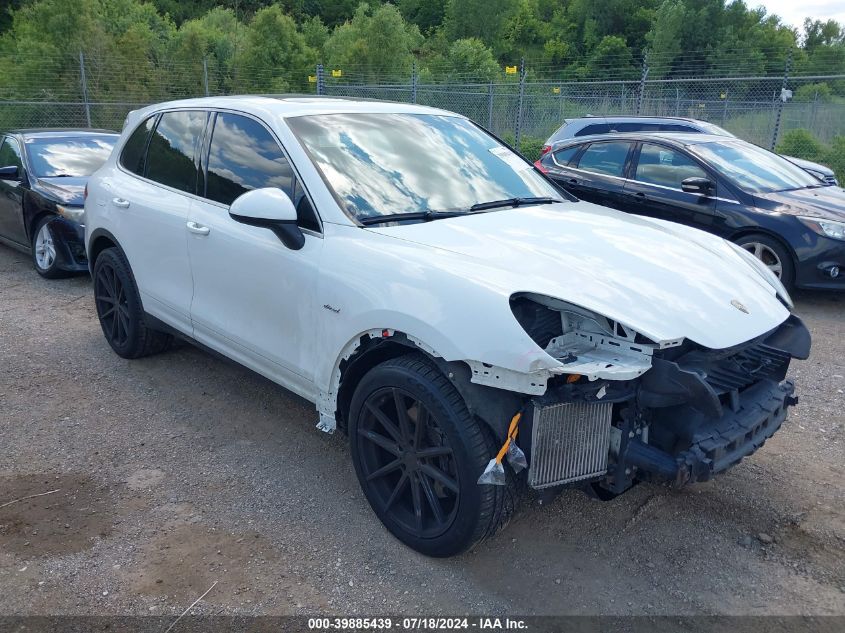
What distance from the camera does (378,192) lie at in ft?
11.5

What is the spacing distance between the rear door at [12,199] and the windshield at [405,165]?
5701 mm

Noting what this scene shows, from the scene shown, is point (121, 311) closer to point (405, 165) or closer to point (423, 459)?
point (405, 165)

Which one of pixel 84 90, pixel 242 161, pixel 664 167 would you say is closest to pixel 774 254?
pixel 664 167

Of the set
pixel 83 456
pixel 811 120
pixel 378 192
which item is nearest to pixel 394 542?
pixel 378 192

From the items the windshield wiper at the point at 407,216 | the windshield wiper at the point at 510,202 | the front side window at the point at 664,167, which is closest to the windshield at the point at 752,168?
the front side window at the point at 664,167

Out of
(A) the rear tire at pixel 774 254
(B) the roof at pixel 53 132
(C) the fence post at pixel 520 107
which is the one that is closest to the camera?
(A) the rear tire at pixel 774 254

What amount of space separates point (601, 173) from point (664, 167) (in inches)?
28.9

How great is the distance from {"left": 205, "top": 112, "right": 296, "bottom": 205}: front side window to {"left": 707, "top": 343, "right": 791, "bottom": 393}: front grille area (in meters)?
2.13

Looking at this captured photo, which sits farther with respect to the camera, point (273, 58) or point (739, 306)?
point (273, 58)

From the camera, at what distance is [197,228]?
408 cm

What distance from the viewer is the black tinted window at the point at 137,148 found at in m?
4.92

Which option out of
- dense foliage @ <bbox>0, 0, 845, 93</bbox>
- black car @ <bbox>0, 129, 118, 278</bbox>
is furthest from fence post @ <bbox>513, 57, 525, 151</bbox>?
black car @ <bbox>0, 129, 118, 278</bbox>

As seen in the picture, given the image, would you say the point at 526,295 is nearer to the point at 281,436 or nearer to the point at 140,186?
the point at 281,436

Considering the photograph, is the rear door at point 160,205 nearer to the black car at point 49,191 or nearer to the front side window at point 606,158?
the black car at point 49,191
